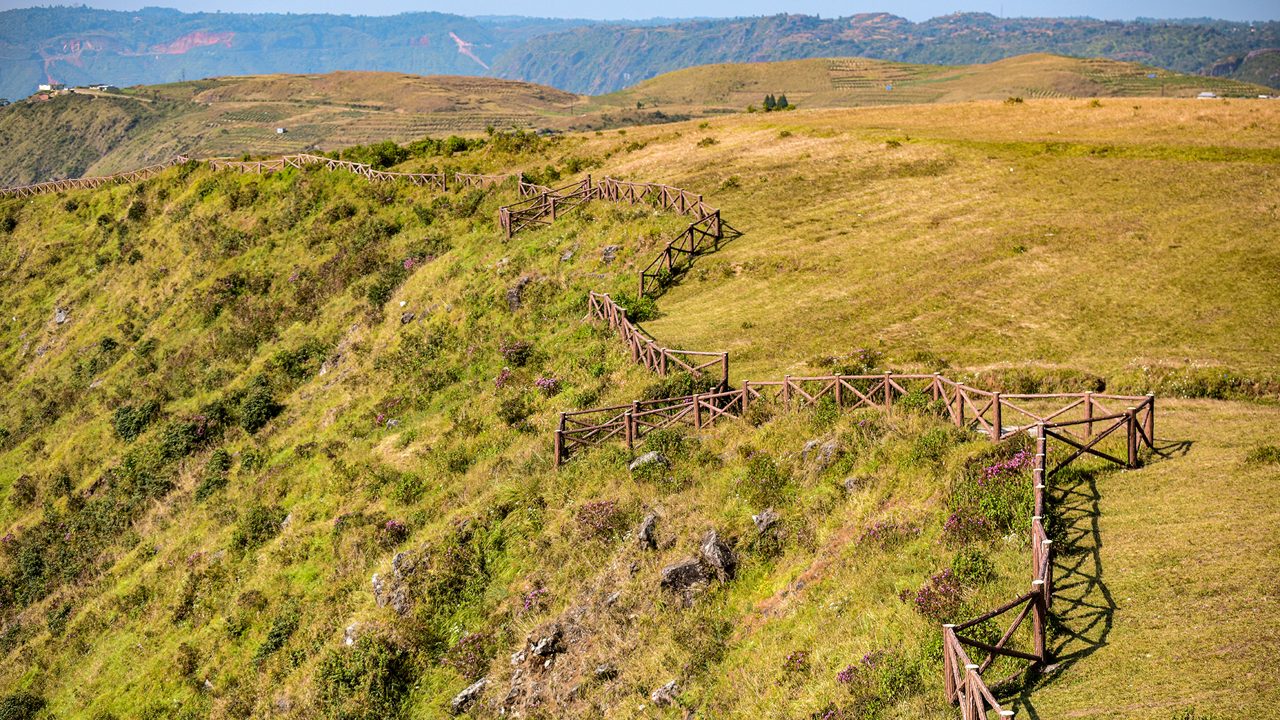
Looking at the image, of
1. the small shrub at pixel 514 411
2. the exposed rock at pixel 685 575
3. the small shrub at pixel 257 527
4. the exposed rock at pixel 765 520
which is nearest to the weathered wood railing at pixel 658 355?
the small shrub at pixel 514 411

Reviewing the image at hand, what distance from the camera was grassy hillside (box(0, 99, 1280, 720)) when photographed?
1555 cm

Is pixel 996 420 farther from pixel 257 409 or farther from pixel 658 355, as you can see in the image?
pixel 257 409

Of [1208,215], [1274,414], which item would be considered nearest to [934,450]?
[1274,414]

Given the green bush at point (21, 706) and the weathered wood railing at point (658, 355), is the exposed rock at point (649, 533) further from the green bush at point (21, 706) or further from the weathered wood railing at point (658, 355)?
the green bush at point (21, 706)

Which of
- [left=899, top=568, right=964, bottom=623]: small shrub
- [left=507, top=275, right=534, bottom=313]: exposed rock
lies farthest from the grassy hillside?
[left=507, top=275, right=534, bottom=313]: exposed rock

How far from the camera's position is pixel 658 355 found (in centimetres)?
2820

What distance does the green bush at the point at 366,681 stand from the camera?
21.1 metres

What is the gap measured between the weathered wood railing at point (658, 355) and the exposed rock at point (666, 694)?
1076cm

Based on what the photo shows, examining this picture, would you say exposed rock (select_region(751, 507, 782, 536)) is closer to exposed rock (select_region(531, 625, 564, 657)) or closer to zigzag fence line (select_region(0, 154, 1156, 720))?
zigzag fence line (select_region(0, 154, 1156, 720))

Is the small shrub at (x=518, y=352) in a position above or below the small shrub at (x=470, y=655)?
above

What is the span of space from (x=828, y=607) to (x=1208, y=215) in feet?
93.0

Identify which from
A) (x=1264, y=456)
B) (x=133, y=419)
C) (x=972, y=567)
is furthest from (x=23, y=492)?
(x=1264, y=456)

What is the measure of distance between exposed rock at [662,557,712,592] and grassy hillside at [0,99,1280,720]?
26cm

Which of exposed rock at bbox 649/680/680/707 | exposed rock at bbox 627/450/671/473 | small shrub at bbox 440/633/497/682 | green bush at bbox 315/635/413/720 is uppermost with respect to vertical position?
exposed rock at bbox 627/450/671/473
